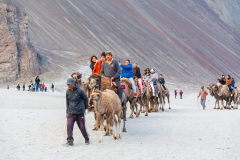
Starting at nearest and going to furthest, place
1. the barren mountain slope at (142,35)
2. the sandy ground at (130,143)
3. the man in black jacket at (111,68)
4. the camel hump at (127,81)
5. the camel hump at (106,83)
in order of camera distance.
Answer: the sandy ground at (130,143) → the camel hump at (106,83) → the man in black jacket at (111,68) → the camel hump at (127,81) → the barren mountain slope at (142,35)

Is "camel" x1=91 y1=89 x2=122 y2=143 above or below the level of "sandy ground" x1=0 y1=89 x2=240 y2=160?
above

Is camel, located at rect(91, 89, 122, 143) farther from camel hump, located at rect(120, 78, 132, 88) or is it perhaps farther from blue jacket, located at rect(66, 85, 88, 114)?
camel hump, located at rect(120, 78, 132, 88)

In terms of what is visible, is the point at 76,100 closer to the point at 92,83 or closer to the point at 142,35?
the point at 92,83

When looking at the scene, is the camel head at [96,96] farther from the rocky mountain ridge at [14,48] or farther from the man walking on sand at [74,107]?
the rocky mountain ridge at [14,48]

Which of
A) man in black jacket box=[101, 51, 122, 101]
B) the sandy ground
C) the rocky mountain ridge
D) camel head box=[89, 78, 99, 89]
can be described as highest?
the rocky mountain ridge

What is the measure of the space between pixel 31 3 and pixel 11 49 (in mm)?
33844

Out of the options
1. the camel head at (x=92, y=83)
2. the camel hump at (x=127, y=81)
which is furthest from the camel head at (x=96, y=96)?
the camel hump at (x=127, y=81)

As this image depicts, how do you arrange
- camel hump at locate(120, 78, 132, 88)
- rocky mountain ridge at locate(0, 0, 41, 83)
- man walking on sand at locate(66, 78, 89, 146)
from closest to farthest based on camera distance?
man walking on sand at locate(66, 78, 89, 146) → camel hump at locate(120, 78, 132, 88) → rocky mountain ridge at locate(0, 0, 41, 83)

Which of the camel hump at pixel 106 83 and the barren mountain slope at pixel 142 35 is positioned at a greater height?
the barren mountain slope at pixel 142 35

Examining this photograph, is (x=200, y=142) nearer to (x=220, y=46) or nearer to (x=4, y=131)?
(x=4, y=131)

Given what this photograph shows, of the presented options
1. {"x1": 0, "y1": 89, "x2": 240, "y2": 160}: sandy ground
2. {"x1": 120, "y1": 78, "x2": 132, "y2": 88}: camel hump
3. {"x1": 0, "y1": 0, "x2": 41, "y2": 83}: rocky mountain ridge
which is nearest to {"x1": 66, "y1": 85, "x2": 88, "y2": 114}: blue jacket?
{"x1": 0, "y1": 89, "x2": 240, "y2": 160}: sandy ground

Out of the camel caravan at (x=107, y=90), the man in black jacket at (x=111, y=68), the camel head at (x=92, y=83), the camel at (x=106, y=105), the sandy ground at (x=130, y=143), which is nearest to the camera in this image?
the sandy ground at (x=130, y=143)

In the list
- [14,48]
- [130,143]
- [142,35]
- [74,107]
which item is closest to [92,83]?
[74,107]

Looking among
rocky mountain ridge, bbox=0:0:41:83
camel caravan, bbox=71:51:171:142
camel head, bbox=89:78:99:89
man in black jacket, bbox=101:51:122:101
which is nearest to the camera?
camel caravan, bbox=71:51:171:142
